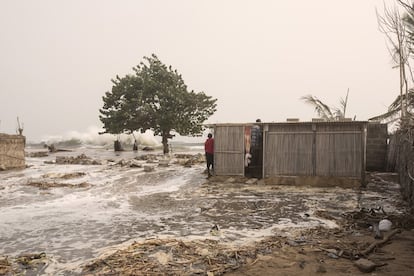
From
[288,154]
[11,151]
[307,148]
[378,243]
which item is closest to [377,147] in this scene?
[307,148]

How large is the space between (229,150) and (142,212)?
21.2ft

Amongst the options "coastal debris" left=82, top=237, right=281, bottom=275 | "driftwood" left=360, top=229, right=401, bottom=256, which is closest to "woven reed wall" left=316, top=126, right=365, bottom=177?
"driftwood" left=360, top=229, right=401, bottom=256

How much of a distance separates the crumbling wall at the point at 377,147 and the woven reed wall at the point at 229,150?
7.35 metres

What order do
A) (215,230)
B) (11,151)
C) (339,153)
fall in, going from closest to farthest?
(215,230) < (339,153) < (11,151)

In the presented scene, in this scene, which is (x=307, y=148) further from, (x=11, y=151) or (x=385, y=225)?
(x=11, y=151)

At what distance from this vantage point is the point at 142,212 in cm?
909

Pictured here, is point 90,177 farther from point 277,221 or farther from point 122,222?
point 277,221

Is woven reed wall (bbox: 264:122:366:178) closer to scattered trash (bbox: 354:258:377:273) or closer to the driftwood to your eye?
the driftwood

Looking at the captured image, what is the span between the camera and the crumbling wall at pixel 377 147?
56.4 ft

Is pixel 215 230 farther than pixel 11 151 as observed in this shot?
No

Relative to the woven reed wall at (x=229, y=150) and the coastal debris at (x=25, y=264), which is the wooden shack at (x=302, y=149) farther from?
the coastal debris at (x=25, y=264)

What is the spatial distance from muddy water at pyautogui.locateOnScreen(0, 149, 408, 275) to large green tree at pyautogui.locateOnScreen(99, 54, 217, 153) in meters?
15.2

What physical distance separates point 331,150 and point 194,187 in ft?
18.1

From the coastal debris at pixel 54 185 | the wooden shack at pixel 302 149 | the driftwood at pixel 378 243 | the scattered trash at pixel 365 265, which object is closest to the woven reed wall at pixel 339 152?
the wooden shack at pixel 302 149
